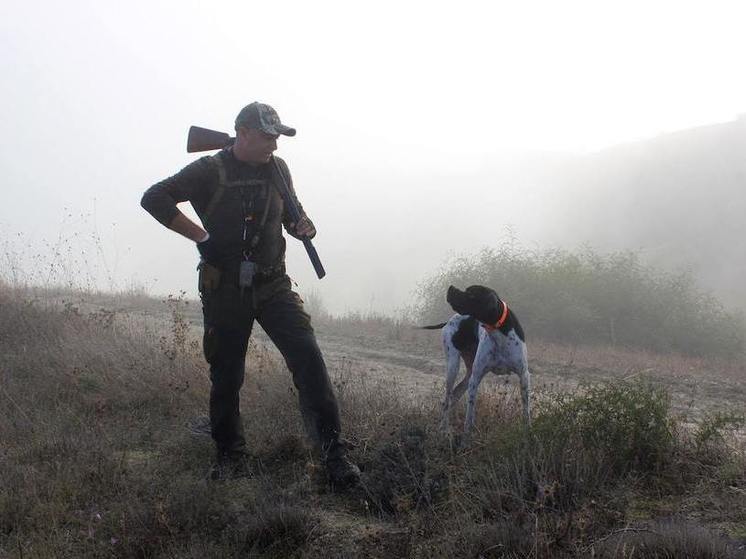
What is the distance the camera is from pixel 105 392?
20.1 feet

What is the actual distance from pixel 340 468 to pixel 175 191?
197 cm

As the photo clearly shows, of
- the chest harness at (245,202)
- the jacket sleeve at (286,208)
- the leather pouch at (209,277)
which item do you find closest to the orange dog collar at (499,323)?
the jacket sleeve at (286,208)

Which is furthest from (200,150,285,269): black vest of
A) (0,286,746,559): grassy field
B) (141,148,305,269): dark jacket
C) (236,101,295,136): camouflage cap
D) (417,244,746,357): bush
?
(417,244,746,357): bush

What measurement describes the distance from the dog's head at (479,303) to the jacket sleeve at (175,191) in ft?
6.23

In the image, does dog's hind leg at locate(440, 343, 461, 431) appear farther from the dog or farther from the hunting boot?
the hunting boot

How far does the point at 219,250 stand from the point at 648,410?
9.39 feet

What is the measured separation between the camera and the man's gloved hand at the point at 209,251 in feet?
14.3

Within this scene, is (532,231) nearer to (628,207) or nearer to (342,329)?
(628,207)

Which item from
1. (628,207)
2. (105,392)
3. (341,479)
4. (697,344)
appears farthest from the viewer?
(628,207)

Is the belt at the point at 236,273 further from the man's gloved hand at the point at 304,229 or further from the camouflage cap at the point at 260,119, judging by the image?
the camouflage cap at the point at 260,119

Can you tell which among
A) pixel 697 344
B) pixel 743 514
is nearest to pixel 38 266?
pixel 743 514

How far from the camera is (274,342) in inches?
175

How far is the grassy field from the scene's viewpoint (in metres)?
3.35

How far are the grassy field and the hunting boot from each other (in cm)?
9
